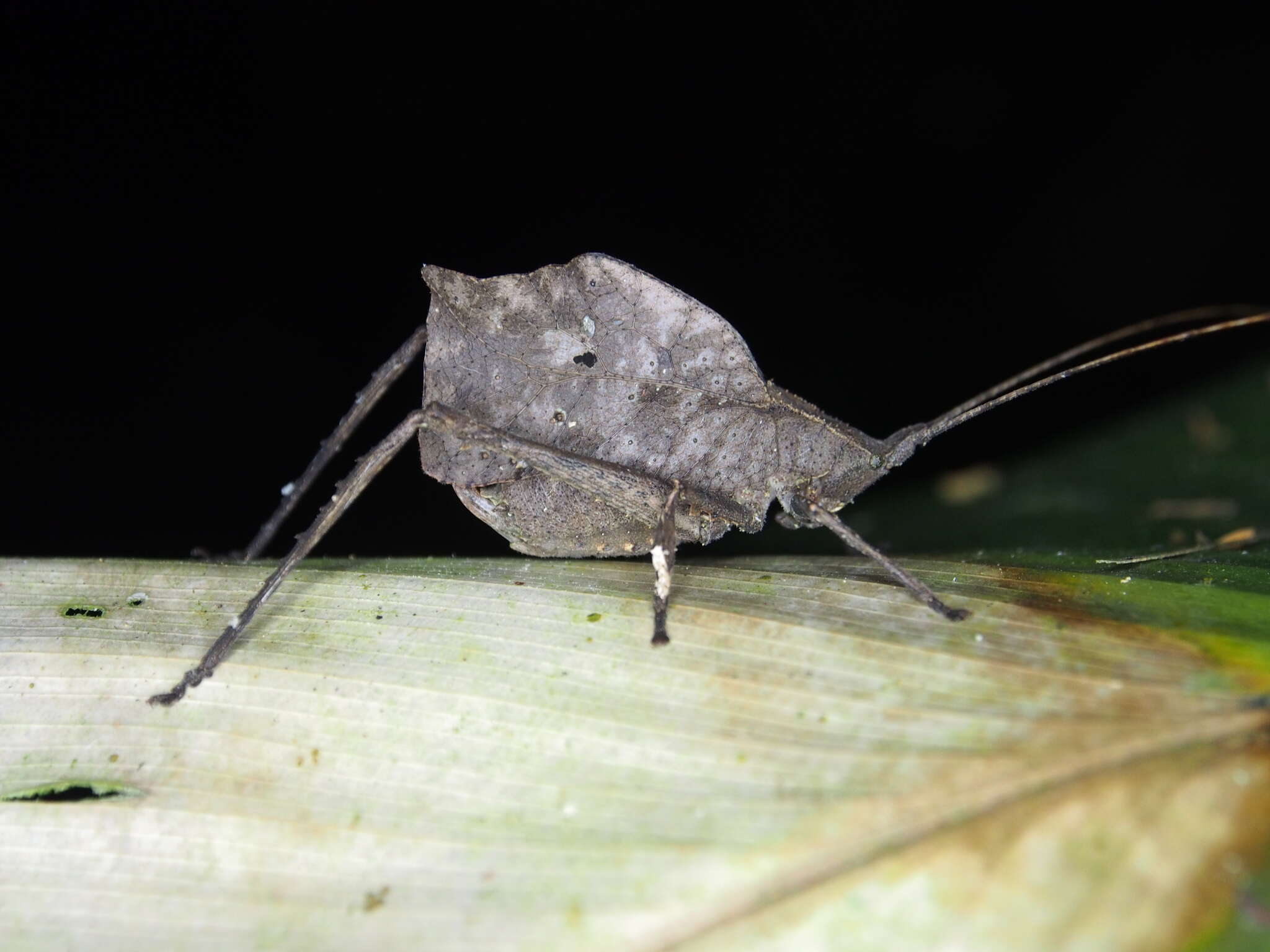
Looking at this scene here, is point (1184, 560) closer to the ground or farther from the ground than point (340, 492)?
farther from the ground

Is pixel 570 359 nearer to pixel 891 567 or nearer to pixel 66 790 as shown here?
pixel 891 567

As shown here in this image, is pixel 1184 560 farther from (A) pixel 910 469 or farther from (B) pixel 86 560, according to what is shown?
(B) pixel 86 560

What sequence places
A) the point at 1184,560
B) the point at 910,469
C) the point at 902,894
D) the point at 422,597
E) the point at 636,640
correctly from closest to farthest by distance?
the point at 902,894 < the point at 636,640 < the point at 422,597 < the point at 1184,560 < the point at 910,469

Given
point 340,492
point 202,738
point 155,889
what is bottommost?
point 155,889

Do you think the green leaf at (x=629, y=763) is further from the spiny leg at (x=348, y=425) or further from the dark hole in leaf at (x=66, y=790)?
the spiny leg at (x=348, y=425)

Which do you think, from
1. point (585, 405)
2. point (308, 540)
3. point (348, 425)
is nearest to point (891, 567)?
point (585, 405)

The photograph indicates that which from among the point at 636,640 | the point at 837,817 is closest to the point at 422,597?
the point at 636,640

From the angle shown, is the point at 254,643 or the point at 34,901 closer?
the point at 34,901

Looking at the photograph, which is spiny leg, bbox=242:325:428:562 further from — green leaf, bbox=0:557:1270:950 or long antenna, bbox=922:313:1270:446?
long antenna, bbox=922:313:1270:446

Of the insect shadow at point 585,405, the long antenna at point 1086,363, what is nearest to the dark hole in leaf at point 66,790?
the insect shadow at point 585,405
